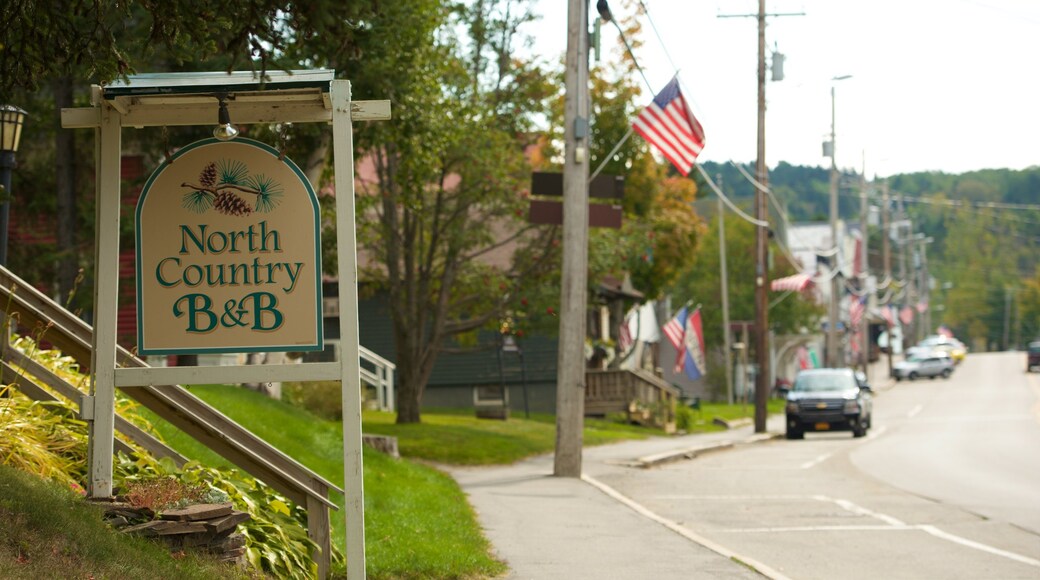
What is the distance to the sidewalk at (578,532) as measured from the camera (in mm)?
10148

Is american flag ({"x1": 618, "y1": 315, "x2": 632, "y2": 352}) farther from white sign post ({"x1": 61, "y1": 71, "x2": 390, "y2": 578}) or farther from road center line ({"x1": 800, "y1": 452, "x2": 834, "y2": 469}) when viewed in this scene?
white sign post ({"x1": 61, "y1": 71, "x2": 390, "y2": 578})

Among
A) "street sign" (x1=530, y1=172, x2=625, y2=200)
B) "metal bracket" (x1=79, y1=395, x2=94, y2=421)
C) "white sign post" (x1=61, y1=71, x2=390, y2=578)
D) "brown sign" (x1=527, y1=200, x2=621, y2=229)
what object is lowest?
"metal bracket" (x1=79, y1=395, x2=94, y2=421)

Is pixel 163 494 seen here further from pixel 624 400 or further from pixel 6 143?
pixel 624 400

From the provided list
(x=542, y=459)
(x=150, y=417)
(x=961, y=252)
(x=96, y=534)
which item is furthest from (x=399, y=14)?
(x=961, y=252)

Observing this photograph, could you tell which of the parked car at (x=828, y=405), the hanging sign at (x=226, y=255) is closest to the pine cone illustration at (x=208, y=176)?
the hanging sign at (x=226, y=255)

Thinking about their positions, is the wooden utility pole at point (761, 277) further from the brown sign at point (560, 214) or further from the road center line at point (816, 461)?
the brown sign at point (560, 214)

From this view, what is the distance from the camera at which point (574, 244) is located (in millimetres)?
19031

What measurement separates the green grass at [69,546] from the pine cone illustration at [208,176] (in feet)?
6.44

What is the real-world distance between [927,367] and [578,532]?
72507mm

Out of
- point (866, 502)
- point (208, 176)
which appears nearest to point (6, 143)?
point (208, 176)

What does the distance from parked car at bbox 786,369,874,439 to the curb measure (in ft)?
3.50

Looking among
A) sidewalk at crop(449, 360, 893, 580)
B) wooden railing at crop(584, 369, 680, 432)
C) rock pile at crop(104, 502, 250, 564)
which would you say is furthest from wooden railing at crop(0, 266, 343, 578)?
wooden railing at crop(584, 369, 680, 432)

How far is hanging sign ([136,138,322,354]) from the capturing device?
291 inches

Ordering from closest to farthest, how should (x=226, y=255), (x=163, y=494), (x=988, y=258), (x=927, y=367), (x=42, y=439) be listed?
(x=226, y=255) < (x=163, y=494) < (x=42, y=439) < (x=927, y=367) < (x=988, y=258)
